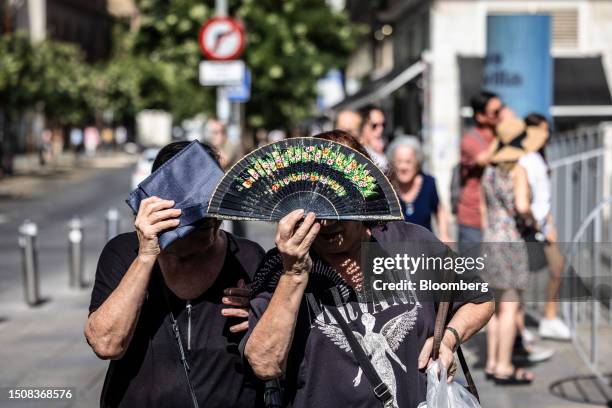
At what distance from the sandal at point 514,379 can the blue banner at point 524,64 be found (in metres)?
5.38

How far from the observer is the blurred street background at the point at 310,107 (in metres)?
8.44

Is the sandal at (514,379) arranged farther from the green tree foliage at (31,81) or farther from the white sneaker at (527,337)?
the green tree foliage at (31,81)

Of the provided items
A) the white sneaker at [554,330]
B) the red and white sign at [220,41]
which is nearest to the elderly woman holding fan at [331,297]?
the white sneaker at [554,330]

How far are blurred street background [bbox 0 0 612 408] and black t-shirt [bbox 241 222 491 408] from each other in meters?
0.90

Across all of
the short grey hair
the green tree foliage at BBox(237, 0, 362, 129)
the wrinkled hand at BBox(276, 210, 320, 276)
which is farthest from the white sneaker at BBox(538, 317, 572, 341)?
the green tree foliage at BBox(237, 0, 362, 129)

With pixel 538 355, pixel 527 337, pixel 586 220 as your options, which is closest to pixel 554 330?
pixel 527 337

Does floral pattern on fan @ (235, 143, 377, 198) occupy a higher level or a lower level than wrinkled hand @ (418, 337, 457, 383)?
higher

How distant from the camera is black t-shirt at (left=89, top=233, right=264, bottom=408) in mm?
3396

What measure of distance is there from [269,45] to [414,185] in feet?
81.0

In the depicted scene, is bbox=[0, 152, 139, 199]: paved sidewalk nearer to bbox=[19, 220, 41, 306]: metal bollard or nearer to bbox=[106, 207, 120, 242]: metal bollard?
bbox=[106, 207, 120, 242]: metal bollard

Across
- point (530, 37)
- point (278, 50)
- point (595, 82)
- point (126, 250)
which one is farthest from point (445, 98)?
point (126, 250)

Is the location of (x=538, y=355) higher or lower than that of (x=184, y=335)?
lower

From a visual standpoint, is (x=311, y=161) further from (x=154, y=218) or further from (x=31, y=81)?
(x=31, y=81)

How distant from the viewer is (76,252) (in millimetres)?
12945
